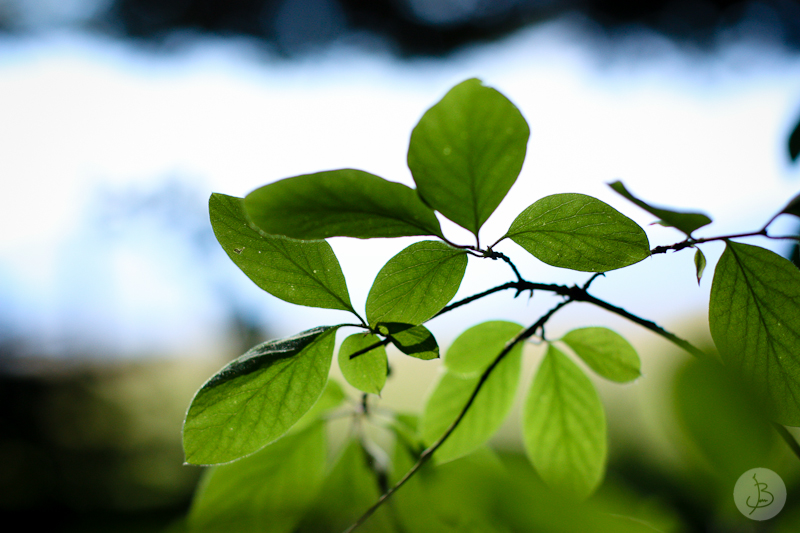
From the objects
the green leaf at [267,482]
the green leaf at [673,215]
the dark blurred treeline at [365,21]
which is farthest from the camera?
the dark blurred treeline at [365,21]

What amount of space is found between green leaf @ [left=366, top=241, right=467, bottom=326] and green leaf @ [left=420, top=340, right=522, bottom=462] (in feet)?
0.40

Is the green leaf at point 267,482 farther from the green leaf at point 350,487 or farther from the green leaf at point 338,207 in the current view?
the green leaf at point 338,207

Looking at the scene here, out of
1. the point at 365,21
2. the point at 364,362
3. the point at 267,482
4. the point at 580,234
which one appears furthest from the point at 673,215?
the point at 365,21

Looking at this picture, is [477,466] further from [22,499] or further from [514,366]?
[22,499]

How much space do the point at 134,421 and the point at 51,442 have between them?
41 cm

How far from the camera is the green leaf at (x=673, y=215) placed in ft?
0.51

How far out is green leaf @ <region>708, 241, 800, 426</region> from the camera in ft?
0.69

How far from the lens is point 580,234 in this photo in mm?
210

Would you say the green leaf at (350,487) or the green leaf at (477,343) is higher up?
the green leaf at (477,343)

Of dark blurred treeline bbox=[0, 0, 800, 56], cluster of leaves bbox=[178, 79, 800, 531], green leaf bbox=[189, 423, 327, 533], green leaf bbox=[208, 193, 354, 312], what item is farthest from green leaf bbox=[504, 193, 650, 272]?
dark blurred treeline bbox=[0, 0, 800, 56]

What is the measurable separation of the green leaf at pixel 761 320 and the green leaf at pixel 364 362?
0.56ft

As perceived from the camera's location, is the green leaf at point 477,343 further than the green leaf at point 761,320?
Yes

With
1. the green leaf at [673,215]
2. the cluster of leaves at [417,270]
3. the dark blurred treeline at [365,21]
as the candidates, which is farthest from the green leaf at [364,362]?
the dark blurred treeline at [365,21]

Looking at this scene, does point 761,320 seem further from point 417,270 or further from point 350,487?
point 350,487
